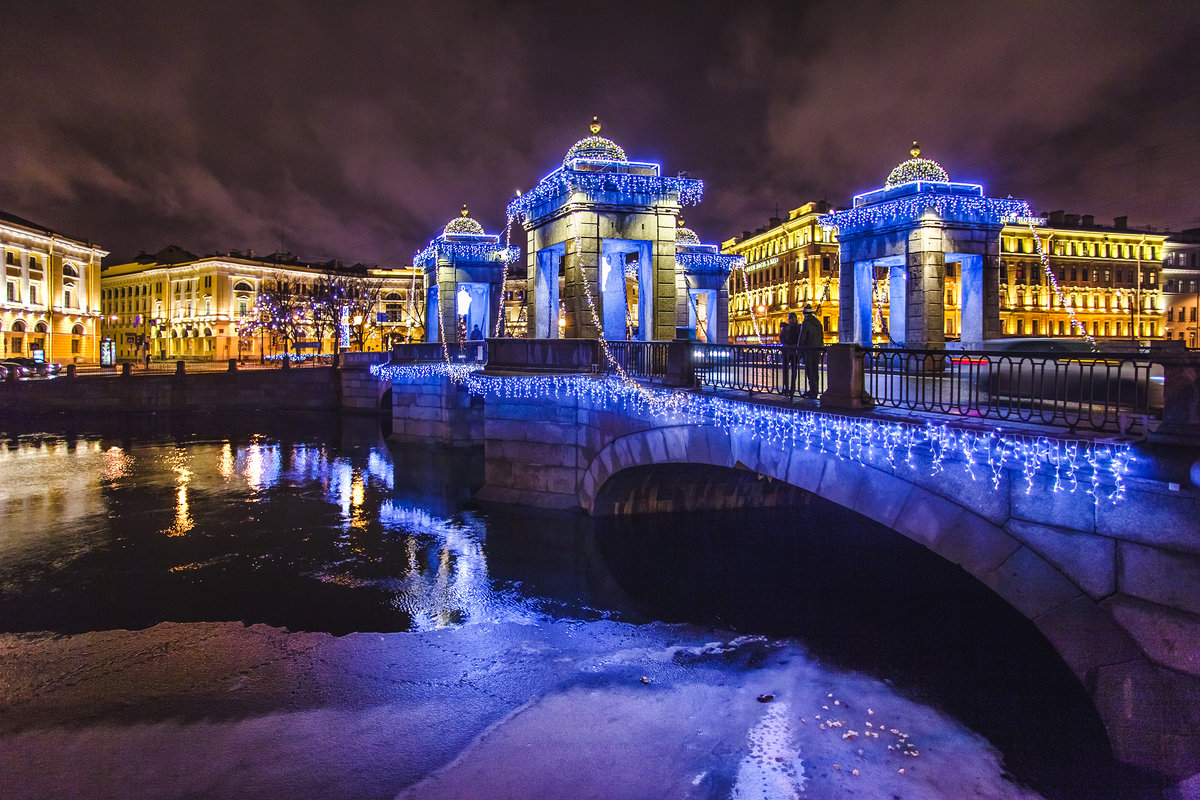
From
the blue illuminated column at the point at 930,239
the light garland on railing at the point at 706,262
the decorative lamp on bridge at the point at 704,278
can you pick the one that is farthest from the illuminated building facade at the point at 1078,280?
the blue illuminated column at the point at 930,239

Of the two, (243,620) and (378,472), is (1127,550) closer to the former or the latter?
(243,620)

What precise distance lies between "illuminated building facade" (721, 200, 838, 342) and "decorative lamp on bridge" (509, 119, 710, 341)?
46.2 metres

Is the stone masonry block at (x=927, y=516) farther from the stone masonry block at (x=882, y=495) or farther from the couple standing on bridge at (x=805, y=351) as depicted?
the couple standing on bridge at (x=805, y=351)

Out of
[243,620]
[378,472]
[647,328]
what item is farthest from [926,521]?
[378,472]

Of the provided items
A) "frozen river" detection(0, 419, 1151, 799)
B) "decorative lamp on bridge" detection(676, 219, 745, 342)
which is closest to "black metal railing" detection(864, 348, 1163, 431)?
"frozen river" detection(0, 419, 1151, 799)

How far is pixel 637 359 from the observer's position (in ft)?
48.6

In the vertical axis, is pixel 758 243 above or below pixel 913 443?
above

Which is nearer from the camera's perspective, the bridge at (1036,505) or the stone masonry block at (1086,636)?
the bridge at (1036,505)

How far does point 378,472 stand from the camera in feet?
85.6

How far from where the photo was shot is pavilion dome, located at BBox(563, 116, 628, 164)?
19.0 meters

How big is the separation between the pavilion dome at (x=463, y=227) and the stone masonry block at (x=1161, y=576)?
28863 millimetres

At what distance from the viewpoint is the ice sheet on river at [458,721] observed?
7.21 m

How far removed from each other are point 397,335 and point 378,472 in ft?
210

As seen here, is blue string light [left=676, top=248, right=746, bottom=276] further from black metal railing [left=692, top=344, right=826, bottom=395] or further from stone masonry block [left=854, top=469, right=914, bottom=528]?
stone masonry block [left=854, top=469, right=914, bottom=528]
